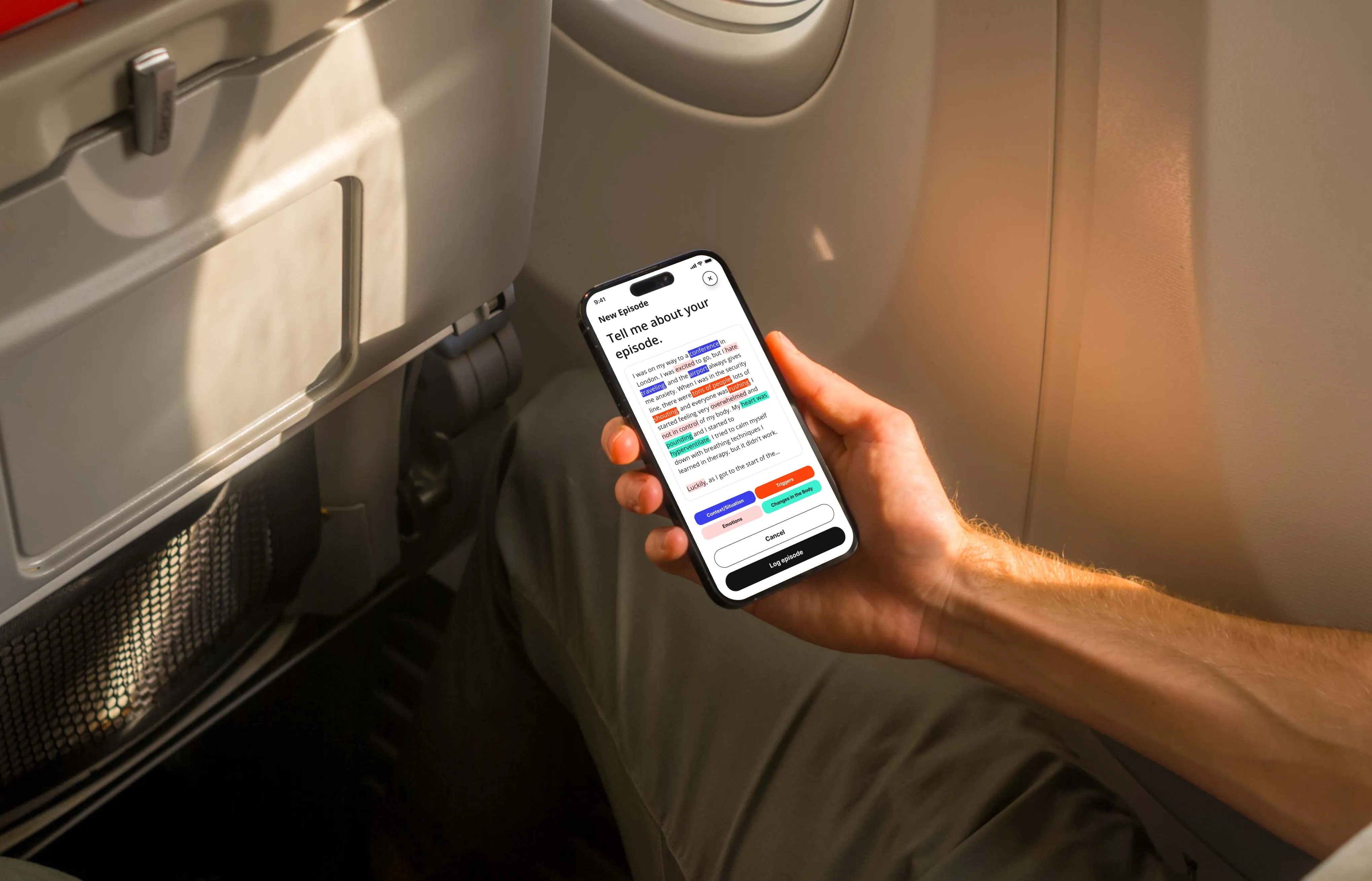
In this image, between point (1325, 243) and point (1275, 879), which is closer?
point (1325, 243)

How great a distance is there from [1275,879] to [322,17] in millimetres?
808

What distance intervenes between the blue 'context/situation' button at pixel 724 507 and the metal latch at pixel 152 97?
0.41 metres

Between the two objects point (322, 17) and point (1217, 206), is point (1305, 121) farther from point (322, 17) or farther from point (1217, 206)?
point (322, 17)

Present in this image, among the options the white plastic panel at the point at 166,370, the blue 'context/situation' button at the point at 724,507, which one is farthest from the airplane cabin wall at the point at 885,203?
the white plastic panel at the point at 166,370

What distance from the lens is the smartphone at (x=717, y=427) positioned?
0.75m

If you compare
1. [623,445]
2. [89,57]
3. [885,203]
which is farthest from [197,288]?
[885,203]

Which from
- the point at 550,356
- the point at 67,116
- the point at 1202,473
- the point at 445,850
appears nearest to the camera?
the point at 67,116

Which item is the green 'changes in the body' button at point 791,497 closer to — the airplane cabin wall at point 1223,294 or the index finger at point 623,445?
the index finger at point 623,445

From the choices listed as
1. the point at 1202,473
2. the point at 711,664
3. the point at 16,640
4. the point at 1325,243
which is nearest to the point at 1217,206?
the point at 1325,243

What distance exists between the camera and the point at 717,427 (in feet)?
2.51

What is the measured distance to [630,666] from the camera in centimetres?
A: 83

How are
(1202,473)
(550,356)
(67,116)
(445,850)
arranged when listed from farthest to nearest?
(550,356), (445,850), (1202,473), (67,116)

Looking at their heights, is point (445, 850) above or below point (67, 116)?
below

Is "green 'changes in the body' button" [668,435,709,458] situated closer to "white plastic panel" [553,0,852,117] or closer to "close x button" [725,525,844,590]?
"close x button" [725,525,844,590]
